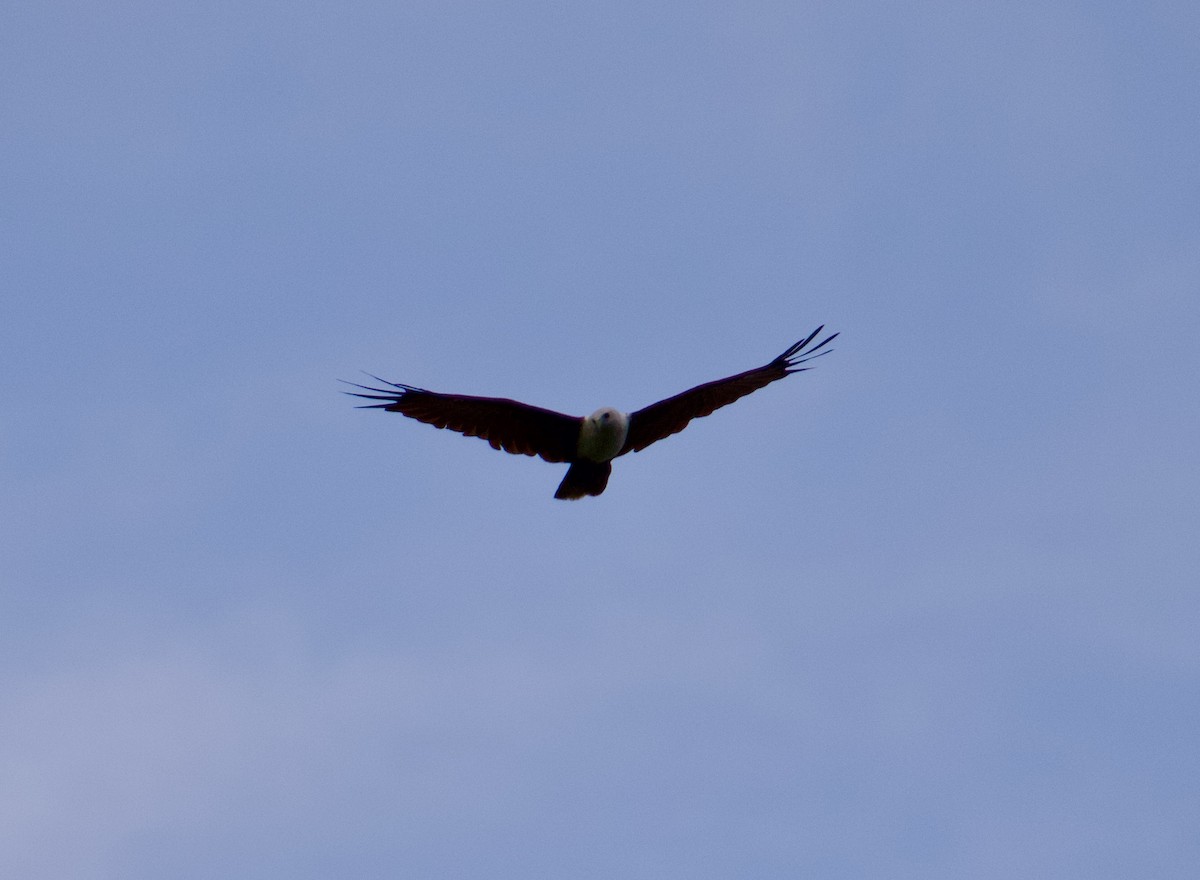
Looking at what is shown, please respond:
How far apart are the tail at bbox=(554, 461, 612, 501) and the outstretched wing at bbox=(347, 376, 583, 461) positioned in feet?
0.45

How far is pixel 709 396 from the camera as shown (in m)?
14.9

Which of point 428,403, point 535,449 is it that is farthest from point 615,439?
point 428,403

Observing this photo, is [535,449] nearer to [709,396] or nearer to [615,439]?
[615,439]

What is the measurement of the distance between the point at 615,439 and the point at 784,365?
181cm

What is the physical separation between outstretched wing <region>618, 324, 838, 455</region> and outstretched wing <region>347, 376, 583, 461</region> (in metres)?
0.64

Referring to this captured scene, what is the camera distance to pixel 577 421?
1433 centimetres

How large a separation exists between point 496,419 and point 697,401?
75.2 inches

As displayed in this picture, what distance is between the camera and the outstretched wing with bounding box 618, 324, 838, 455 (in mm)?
14641

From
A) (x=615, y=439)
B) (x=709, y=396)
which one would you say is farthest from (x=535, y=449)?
(x=709, y=396)

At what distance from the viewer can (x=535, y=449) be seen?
1456 cm

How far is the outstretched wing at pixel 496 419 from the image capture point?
14.1 metres

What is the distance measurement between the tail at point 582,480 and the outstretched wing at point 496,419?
14 centimetres

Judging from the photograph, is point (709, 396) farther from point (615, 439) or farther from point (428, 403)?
point (428, 403)

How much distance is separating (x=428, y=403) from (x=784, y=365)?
3345 mm
